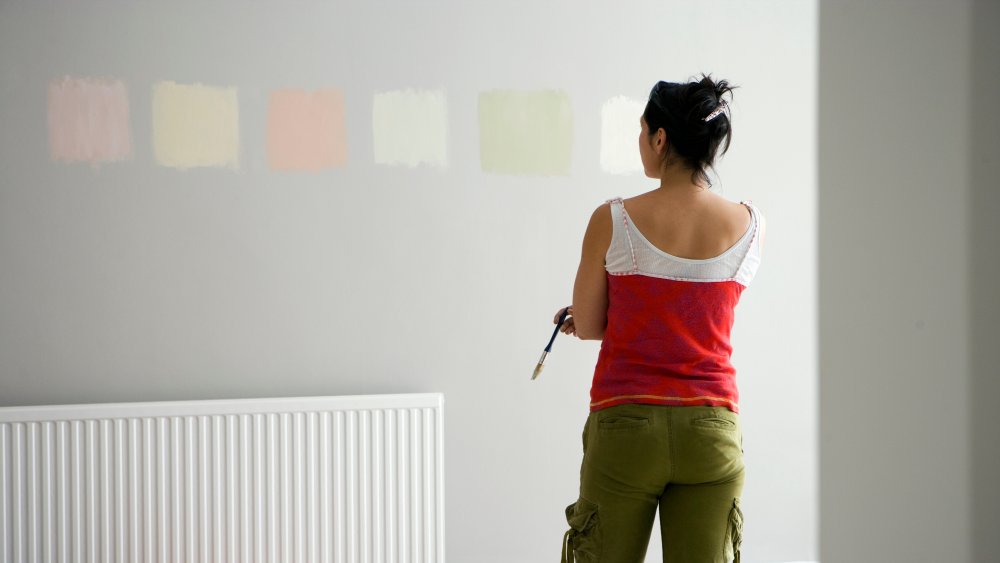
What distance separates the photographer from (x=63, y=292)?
2.09 meters

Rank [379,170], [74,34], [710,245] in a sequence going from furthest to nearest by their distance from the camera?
1. [379,170]
2. [74,34]
3. [710,245]

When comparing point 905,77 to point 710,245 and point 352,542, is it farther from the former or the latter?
point 352,542

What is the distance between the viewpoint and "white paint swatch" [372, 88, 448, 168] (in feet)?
7.29

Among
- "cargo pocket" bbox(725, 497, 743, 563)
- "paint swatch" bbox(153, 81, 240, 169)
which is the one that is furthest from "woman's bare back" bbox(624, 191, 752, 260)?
→ "paint swatch" bbox(153, 81, 240, 169)

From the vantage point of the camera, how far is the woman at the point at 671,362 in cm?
119

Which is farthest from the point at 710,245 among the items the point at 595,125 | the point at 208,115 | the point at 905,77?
the point at 208,115

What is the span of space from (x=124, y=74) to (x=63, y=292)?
1.97 ft

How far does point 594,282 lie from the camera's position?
4.25 feet

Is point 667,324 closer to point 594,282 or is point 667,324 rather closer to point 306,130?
point 594,282

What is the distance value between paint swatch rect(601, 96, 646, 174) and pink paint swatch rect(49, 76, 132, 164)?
1323 mm

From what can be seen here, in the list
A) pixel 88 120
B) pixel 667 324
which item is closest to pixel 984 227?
pixel 667 324

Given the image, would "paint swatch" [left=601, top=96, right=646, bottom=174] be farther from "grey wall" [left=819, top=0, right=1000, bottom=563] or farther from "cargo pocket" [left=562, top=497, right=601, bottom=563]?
"grey wall" [left=819, top=0, right=1000, bottom=563]

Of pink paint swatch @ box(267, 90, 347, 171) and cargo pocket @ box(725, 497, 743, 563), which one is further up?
pink paint swatch @ box(267, 90, 347, 171)

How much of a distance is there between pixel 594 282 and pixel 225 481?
4.13 ft
